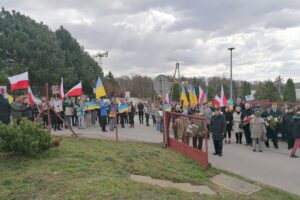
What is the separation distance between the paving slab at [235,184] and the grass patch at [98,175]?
0.20m

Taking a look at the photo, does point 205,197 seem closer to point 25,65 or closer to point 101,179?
point 101,179

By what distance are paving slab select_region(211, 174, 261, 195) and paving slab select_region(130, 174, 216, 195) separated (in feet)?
2.50

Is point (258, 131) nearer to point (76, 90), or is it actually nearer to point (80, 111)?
point (76, 90)

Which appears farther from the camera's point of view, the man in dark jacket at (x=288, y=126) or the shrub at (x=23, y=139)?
the man in dark jacket at (x=288, y=126)

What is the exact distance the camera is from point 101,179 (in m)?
6.49

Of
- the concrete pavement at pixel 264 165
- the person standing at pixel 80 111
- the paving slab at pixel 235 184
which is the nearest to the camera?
the paving slab at pixel 235 184

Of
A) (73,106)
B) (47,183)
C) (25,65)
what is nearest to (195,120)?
(47,183)

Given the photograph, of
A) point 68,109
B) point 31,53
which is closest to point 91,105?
point 68,109

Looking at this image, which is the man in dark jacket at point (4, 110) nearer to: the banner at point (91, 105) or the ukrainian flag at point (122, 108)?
the banner at point (91, 105)

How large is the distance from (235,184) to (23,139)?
5.33m

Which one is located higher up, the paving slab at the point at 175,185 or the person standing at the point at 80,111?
the person standing at the point at 80,111

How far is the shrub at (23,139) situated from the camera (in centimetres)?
805

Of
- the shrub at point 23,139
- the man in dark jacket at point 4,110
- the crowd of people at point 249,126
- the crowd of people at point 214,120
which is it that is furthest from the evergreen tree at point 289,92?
the shrub at point 23,139

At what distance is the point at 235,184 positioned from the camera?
26.1 feet
